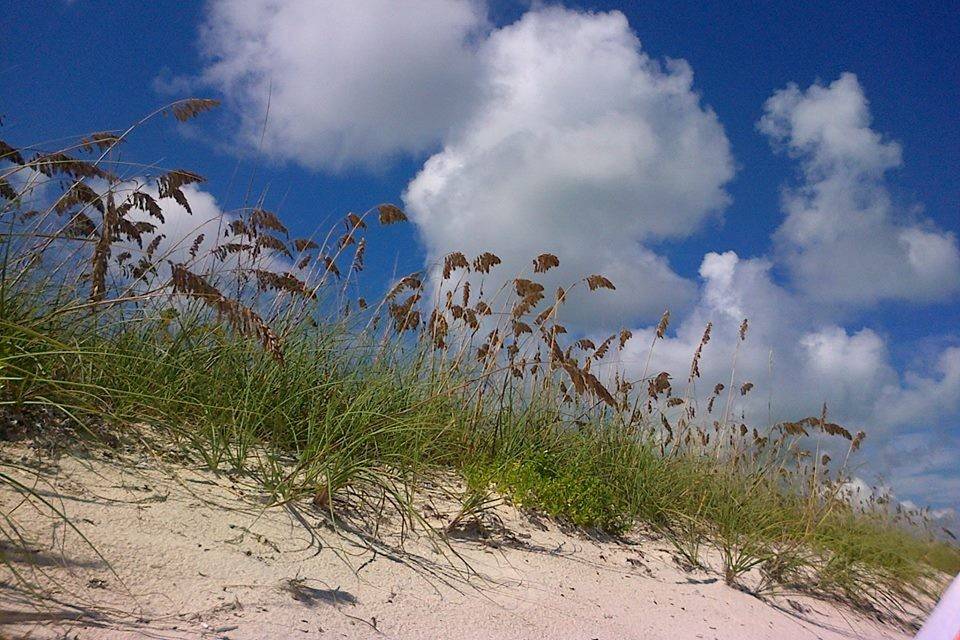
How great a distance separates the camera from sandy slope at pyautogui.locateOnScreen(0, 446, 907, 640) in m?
2.28

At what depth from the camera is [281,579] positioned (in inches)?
107

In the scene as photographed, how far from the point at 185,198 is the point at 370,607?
238cm

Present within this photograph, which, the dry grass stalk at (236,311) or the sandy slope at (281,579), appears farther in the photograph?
the sandy slope at (281,579)

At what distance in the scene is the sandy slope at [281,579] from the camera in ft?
7.47

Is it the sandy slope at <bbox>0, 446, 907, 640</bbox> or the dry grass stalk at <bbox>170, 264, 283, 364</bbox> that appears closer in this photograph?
the dry grass stalk at <bbox>170, 264, 283, 364</bbox>

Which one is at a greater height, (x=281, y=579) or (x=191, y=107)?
(x=191, y=107)

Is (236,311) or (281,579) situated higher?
(236,311)

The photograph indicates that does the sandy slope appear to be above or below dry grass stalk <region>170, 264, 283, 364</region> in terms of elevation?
below

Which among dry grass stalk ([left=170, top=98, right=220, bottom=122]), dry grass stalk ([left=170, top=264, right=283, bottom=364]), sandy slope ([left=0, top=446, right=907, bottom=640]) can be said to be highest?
dry grass stalk ([left=170, top=98, right=220, bottom=122])

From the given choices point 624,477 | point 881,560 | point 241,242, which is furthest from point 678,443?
point 241,242

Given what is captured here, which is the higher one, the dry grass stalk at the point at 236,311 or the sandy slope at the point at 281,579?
the dry grass stalk at the point at 236,311

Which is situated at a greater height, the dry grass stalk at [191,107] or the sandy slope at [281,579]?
the dry grass stalk at [191,107]

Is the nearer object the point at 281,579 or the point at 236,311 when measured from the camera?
the point at 236,311

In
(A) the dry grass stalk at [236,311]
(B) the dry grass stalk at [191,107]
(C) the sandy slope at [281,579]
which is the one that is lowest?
(C) the sandy slope at [281,579]
